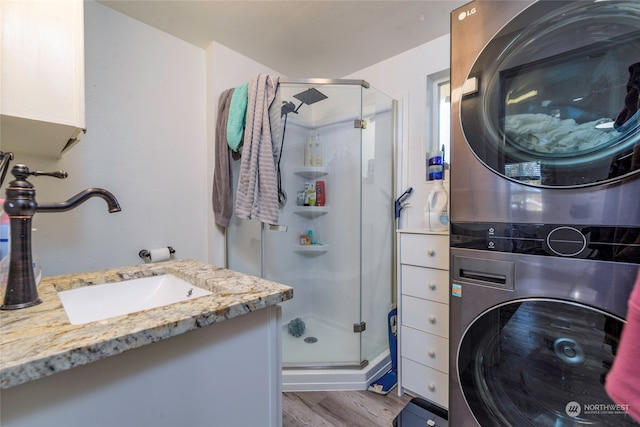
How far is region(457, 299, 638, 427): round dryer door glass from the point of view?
2.19 ft

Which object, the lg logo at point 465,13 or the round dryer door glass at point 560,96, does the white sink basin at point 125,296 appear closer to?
the round dryer door glass at point 560,96

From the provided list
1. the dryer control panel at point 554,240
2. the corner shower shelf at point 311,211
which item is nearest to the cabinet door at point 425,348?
the dryer control panel at point 554,240

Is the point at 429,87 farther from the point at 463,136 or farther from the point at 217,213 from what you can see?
the point at 217,213

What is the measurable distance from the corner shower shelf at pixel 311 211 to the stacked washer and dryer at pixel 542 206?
1324mm

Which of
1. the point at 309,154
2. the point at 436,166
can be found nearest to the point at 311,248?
the point at 309,154

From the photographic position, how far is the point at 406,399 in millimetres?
1378

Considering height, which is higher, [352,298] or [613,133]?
[613,133]

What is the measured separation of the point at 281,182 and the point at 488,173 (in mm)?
1281

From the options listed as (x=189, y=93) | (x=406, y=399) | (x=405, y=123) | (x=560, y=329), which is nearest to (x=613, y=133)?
(x=560, y=329)

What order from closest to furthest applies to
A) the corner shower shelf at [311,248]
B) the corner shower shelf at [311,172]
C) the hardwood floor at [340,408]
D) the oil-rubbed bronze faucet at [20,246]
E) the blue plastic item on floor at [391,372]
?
the oil-rubbed bronze faucet at [20,246], the hardwood floor at [340,408], the blue plastic item on floor at [391,372], the corner shower shelf at [311,172], the corner shower shelf at [311,248]

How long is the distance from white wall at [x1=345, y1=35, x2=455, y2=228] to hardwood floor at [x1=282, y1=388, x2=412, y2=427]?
1.03 meters

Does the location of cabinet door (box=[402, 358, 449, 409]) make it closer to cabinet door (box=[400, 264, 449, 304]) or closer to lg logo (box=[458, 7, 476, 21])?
cabinet door (box=[400, 264, 449, 304])

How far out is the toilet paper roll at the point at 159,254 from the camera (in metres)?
1.44

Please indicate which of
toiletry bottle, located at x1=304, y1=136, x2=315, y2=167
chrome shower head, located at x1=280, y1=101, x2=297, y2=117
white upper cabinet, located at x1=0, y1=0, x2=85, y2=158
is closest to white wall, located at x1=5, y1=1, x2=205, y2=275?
A: chrome shower head, located at x1=280, y1=101, x2=297, y2=117
